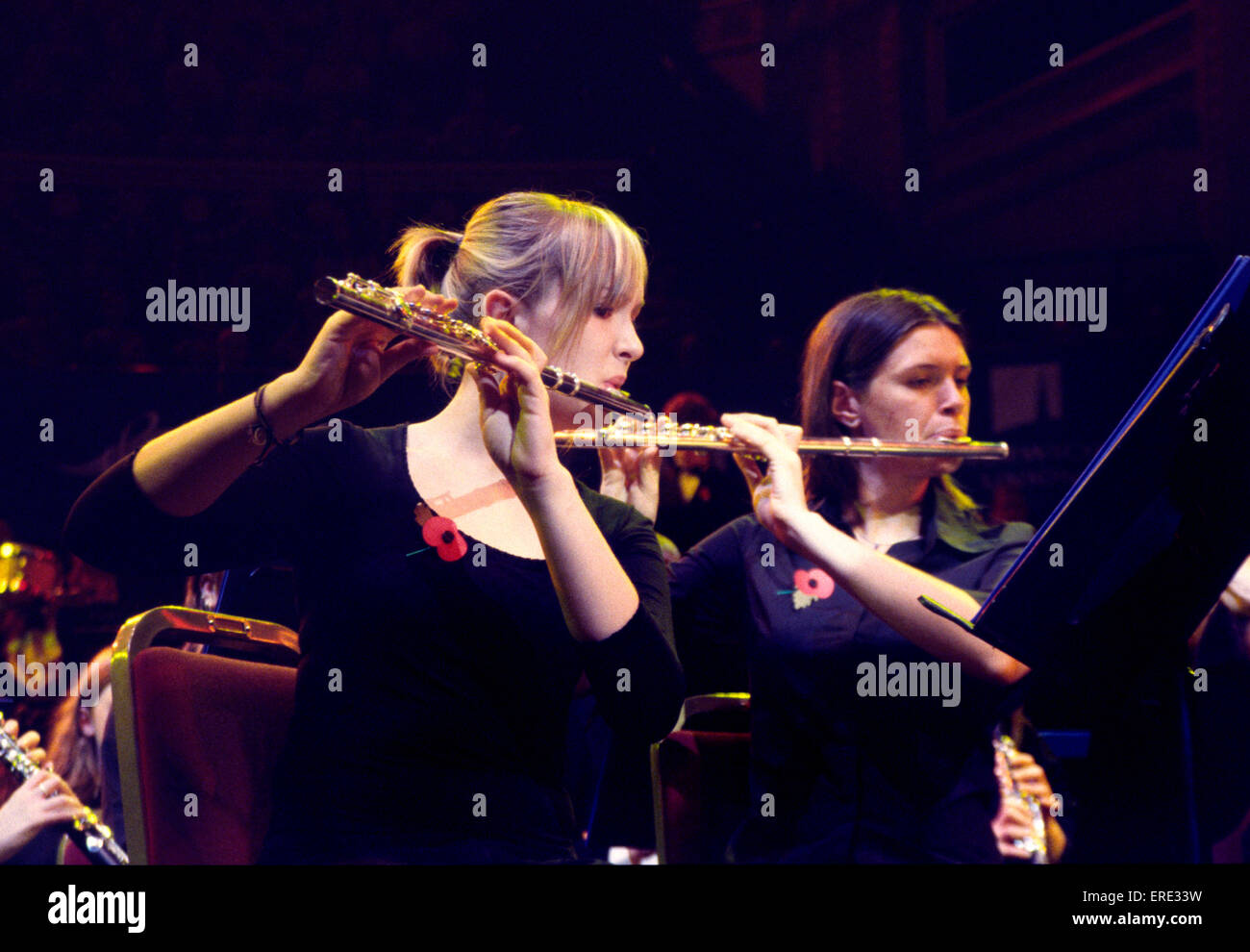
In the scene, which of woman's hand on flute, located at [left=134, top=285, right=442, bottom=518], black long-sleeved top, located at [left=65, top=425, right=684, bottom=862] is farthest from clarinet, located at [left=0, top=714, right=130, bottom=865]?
woman's hand on flute, located at [left=134, top=285, right=442, bottom=518]

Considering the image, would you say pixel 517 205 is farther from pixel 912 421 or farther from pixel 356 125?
pixel 356 125

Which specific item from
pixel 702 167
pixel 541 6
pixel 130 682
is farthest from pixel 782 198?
pixel 130 682

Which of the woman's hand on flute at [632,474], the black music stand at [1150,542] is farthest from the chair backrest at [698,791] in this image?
the black music stand at [1150,542]

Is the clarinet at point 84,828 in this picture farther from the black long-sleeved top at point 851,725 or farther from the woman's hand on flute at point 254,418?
the black long-sleeved top at point 851,725

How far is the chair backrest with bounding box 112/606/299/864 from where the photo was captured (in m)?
1.42

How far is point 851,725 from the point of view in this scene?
1730 millimetres

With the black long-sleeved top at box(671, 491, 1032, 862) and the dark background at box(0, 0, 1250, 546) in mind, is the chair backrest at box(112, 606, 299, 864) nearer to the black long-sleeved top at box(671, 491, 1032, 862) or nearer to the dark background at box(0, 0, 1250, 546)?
the black long-sleeved top at box(671, 491, 1032, 862)

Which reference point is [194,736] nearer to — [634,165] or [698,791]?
[698,791]

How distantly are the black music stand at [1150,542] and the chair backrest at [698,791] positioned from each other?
56cm

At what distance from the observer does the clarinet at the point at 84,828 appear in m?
1.82

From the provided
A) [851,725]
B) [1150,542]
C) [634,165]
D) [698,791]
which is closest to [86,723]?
[698,791]

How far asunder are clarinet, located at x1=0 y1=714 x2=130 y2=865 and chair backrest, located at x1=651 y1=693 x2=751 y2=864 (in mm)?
894

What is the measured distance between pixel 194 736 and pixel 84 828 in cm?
53
